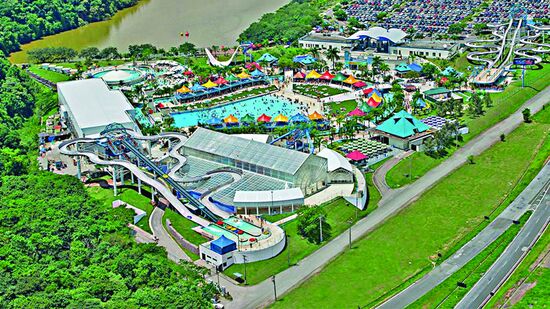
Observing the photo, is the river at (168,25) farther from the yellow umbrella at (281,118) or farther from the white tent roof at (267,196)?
the white tent roof at (267,196)

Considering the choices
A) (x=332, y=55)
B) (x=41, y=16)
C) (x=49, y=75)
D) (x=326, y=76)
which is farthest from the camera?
(x=41, y=16)

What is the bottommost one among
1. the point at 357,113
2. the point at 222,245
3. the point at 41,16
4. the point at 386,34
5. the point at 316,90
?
the point at 316,90

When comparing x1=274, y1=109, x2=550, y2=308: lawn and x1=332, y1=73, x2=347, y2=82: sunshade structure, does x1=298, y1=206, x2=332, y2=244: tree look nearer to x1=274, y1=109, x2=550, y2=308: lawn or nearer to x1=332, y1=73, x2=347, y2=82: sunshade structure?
x1=274, y1=109, x2=550, y2=308: lawn

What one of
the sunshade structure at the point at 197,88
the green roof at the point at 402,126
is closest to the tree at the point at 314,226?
the green roof at the point at 402,126

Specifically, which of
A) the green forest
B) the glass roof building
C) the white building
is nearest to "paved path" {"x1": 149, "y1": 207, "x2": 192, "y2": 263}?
the glass roof building

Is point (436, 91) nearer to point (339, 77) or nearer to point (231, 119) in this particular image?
point (339, 77)

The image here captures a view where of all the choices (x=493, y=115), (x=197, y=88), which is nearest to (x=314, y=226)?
(x=493, y=115)
